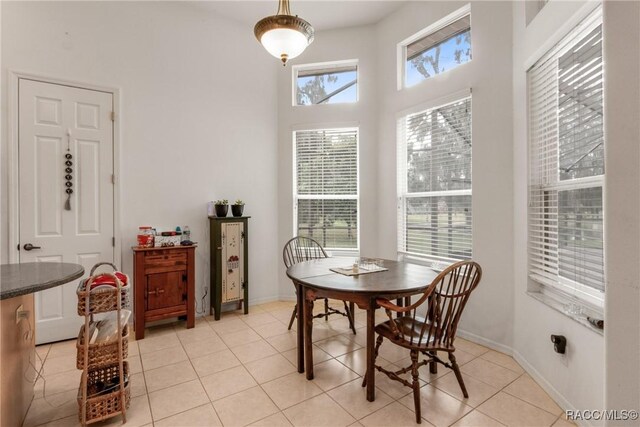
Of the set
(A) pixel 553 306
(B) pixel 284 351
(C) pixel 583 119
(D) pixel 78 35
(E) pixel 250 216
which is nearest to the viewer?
(C) pixel 583 119

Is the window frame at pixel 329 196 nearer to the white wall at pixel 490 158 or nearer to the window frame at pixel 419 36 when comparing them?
the window frame at pixel 419 36

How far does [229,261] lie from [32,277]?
81.3 inches

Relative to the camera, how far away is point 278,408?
2.00m

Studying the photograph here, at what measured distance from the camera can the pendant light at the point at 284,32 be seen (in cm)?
212

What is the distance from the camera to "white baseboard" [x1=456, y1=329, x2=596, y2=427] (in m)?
1.94

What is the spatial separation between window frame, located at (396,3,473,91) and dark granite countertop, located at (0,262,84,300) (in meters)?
3.61

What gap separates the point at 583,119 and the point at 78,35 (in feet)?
14.4

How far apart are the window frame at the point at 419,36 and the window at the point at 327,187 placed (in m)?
0.86

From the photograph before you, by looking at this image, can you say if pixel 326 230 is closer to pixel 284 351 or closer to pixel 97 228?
pixel 284 351

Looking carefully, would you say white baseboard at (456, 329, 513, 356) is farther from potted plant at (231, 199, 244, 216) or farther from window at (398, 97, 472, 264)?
potted plant at (231, 199, 244, 216)

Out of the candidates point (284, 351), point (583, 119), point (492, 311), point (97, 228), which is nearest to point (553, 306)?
point (492, 311)
